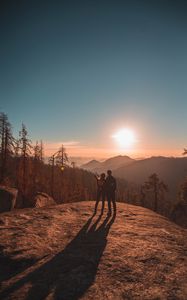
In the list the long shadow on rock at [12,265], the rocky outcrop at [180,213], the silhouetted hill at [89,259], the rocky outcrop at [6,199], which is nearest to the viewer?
the silhouetted hill at [89,259]

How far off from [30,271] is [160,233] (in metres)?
6.82

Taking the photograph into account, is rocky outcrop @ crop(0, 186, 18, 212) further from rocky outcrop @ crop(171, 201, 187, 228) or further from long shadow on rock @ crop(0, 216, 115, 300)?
rocky outcrop @ crop(171, 201, 187, 228)

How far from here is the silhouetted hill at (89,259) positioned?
6613 millimetres

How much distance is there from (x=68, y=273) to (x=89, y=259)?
4.27ft

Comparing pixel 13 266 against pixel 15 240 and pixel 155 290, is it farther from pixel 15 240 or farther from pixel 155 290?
pixel 155 290

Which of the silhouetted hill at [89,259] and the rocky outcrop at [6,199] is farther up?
the rocky outcrop at [6,199]

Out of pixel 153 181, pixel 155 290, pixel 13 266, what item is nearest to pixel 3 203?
pixel 13 266

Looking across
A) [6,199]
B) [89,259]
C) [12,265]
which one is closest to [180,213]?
[6,199]

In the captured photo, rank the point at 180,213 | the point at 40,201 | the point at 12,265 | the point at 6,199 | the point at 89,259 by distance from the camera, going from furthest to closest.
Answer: the point at 180,213 → the point at 40,201 → the point at 6,199 → the point at 89,259 → the point at 12,265

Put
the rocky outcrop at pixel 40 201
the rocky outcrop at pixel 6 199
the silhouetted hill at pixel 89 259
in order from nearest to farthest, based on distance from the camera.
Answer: the silhouetted hill at pixel 89 259 → the rocky outcrop at pixel 6 199 → the rocky outcrop at pixel 40 201

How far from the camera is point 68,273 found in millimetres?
7570

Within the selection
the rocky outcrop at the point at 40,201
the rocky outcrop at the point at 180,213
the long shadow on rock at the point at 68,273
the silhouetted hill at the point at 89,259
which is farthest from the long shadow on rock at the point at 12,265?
the rocky outcrop at the point at 180,213

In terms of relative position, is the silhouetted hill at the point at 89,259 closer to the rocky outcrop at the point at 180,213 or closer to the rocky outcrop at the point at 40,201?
the rocky outcrop at the point at 40,201

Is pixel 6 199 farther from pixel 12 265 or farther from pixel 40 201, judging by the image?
pixel 12 265
